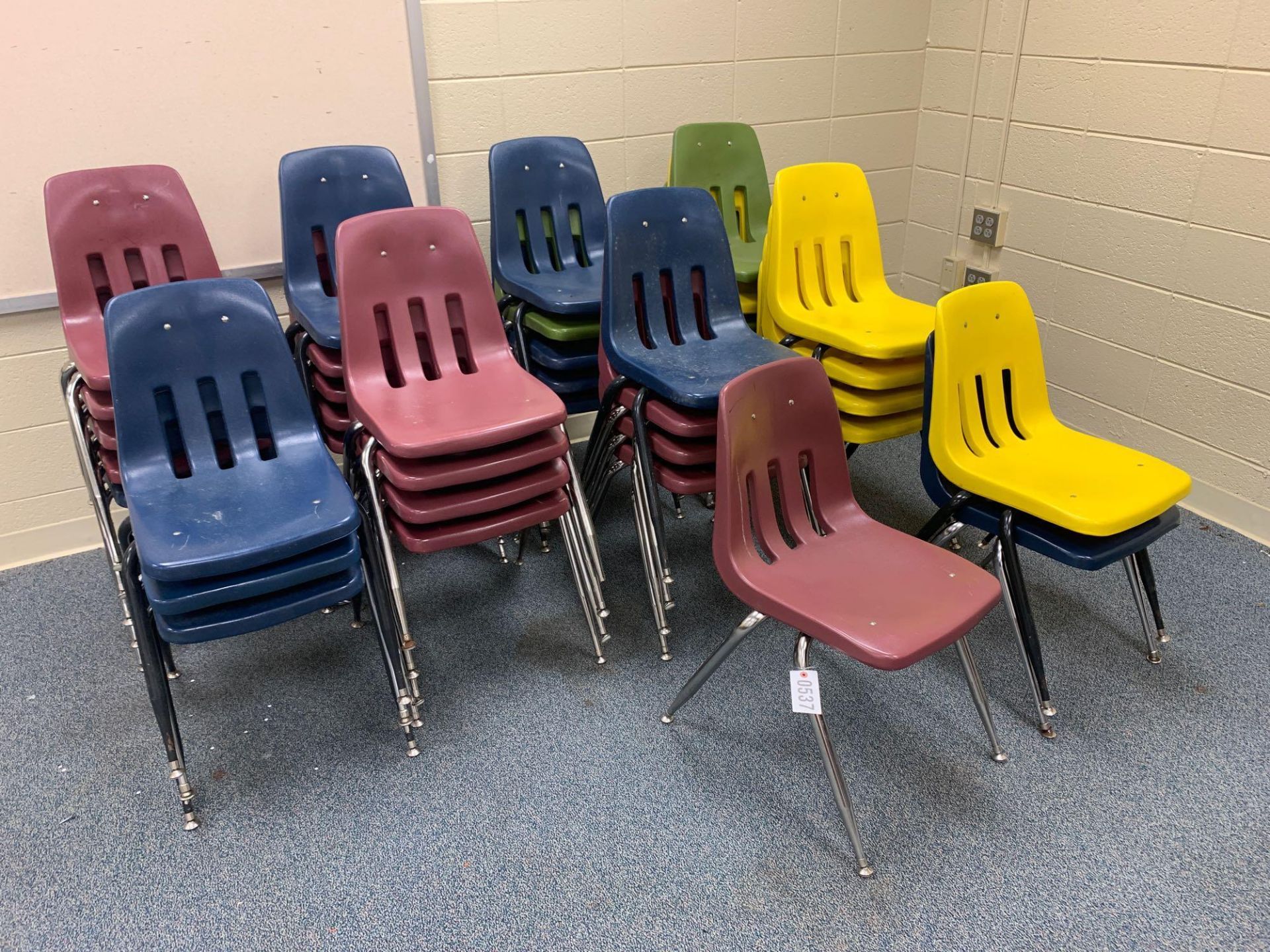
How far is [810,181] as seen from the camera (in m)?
2.78

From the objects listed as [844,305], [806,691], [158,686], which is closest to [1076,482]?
[806,691]

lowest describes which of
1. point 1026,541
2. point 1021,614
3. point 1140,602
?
point 1140,602

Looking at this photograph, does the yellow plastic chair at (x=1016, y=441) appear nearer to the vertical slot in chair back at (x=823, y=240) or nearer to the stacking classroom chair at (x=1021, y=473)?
the stacking classroom chair at (x=1021, y=473)

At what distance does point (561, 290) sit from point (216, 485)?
1.11 m

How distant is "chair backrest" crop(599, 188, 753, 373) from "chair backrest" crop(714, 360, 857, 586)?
55 cm

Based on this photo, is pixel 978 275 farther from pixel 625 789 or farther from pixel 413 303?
pixel 625 789

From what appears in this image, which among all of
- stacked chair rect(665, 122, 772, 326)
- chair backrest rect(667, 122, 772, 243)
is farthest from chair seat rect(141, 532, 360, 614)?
chair backrest rect(667, 122, 772, 243)

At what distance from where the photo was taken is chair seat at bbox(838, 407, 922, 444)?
2572 millimetres

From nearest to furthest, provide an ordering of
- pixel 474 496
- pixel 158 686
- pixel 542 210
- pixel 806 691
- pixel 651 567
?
pixel 806 691 → pixel 158 686 → pixel 474 496 → pixel 651 567 → pixel 542 210

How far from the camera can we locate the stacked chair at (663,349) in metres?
2.34

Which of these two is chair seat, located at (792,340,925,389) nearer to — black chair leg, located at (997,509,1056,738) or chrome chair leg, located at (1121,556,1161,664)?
black chair leg, located at (997,509,1056,738)

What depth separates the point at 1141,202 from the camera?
119 inches

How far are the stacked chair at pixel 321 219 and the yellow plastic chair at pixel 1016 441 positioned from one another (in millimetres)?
1502

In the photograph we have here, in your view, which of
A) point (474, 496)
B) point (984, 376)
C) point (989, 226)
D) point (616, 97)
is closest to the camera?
point (474, 496)
